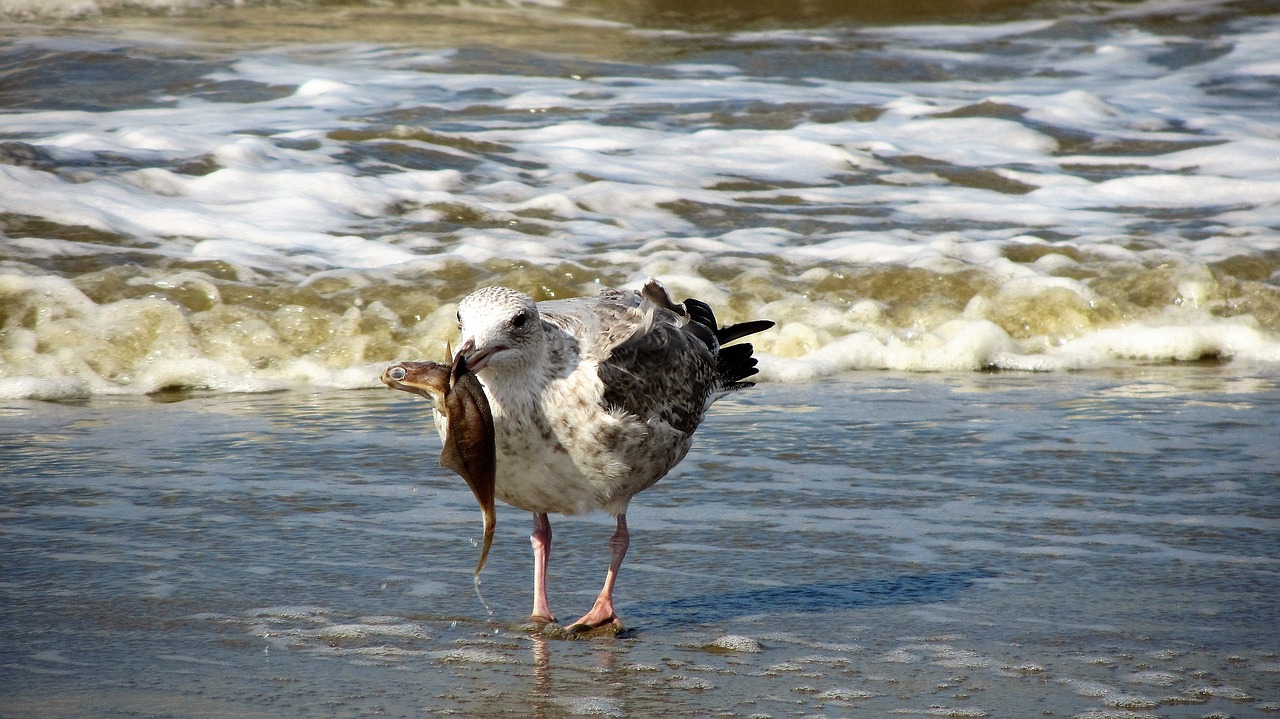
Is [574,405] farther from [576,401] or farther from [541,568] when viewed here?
[541,568]

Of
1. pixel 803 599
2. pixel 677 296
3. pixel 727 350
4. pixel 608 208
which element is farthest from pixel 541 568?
pixel 608 208

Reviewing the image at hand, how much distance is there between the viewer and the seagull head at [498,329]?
160 inches

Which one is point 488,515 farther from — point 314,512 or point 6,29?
point 6,29

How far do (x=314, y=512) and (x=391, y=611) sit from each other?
1287 mm

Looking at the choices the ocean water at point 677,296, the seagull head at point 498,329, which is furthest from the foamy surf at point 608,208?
the seagull head at point 498,329

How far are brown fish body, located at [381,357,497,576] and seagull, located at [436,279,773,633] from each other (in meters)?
0.07

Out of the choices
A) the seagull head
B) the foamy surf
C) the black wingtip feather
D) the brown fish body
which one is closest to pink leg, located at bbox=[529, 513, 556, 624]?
the brown fish body

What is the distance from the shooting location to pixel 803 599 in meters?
4.59

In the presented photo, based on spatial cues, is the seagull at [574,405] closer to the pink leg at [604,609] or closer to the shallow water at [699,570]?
the pink leg at [604,609]

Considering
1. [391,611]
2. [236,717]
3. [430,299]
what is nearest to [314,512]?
[391,611]

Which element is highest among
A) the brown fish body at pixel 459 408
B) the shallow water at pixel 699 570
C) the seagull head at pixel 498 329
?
the seagull head at pixel 498 329

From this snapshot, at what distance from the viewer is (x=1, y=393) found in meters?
8.02

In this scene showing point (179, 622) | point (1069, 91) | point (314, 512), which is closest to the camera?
point (179, 622)

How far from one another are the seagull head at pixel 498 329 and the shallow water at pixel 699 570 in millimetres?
849
